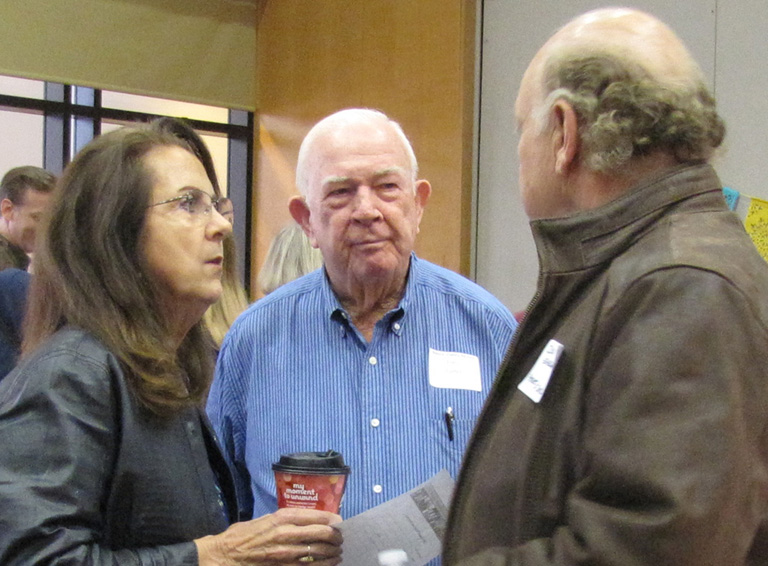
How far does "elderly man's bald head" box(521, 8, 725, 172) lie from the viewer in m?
1.14

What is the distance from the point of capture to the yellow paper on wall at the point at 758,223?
3.34 meters

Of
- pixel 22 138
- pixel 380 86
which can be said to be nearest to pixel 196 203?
pixel 380 86

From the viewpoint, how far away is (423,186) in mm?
2332

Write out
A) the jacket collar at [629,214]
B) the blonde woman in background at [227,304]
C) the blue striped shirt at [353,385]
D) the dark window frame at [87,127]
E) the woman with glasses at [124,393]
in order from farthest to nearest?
the dark window frame at [87,127], the blonde woman in background at [227,304], the blue striped shirt at [353,385], the woman with glasses at [124,393], the jacket collar at [629,214]

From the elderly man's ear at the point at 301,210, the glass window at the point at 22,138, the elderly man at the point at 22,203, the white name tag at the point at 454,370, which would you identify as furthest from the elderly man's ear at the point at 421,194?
the glass window at the point at 22,138

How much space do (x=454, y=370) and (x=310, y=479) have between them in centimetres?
69

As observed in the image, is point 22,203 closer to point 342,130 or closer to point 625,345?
point 342,130

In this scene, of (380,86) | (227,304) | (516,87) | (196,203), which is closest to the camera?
(196,203)

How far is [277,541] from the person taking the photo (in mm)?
1464

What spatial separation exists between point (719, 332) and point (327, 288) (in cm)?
134

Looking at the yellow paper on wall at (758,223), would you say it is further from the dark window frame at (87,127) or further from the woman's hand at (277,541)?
the dark window frame at (87,127)

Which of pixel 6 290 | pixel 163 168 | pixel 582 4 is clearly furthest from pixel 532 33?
pixel 163 168

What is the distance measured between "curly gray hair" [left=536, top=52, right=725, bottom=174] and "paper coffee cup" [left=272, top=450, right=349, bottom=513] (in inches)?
26.2

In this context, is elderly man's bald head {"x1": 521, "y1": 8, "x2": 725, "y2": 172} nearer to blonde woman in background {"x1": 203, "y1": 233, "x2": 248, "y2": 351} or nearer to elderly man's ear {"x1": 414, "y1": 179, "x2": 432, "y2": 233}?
elderly man's ear {"x1": 414, "y1": 179, "x2": 432, "y2": 233}
